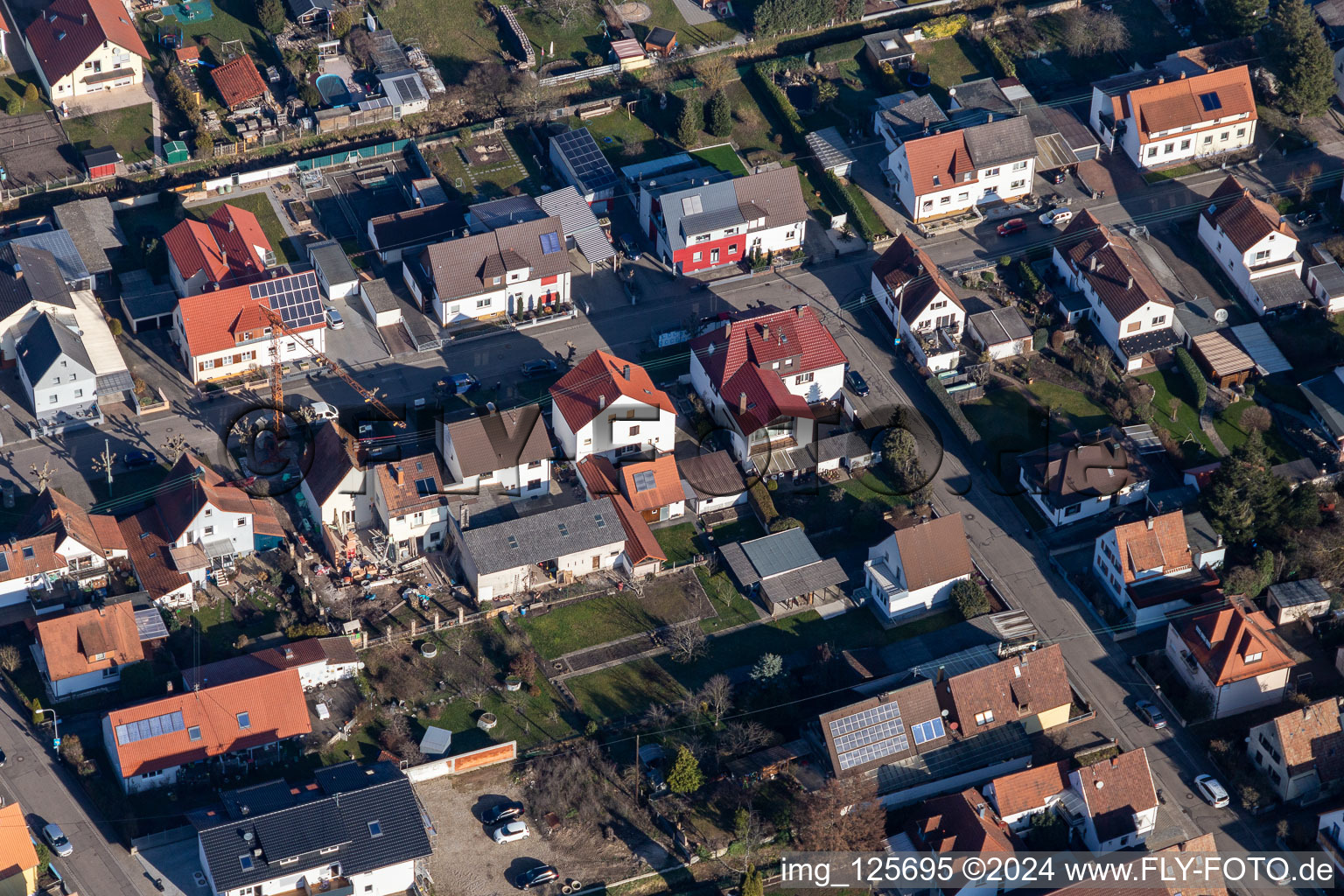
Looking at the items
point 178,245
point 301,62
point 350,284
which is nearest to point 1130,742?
point 350,284

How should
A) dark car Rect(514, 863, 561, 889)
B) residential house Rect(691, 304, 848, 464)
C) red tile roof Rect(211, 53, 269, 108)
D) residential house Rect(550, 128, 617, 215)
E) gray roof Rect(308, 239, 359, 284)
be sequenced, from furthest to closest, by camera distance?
1. red tile roof Rect(211, 53, 269, 108)
2. residential house Rect(550, 128, 617, 215)
3. gray roof Rect(308, 239, 359, 284)
4. residential house Rect(691, 304, 848, 464)
5. dark car Rect(514, 863, 561, 889)

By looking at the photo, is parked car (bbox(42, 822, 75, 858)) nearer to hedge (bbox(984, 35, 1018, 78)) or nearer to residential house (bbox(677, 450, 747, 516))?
residential house (bbox(677, 450, 747, 516))

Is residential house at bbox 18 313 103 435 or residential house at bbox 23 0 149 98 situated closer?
residential house at bbox 18 313 103 435

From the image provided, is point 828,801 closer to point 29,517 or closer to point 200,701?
point 200,701

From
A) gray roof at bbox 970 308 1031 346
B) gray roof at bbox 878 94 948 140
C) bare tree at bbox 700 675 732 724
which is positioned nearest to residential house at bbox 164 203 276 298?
bare tree at bbox 700 675 732 724

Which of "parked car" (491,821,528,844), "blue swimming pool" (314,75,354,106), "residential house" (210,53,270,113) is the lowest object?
"parked car" (491,821,528,844)

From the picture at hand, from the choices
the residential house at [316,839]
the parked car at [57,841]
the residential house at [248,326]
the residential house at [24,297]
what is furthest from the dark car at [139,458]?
the residential house at [316,839]
